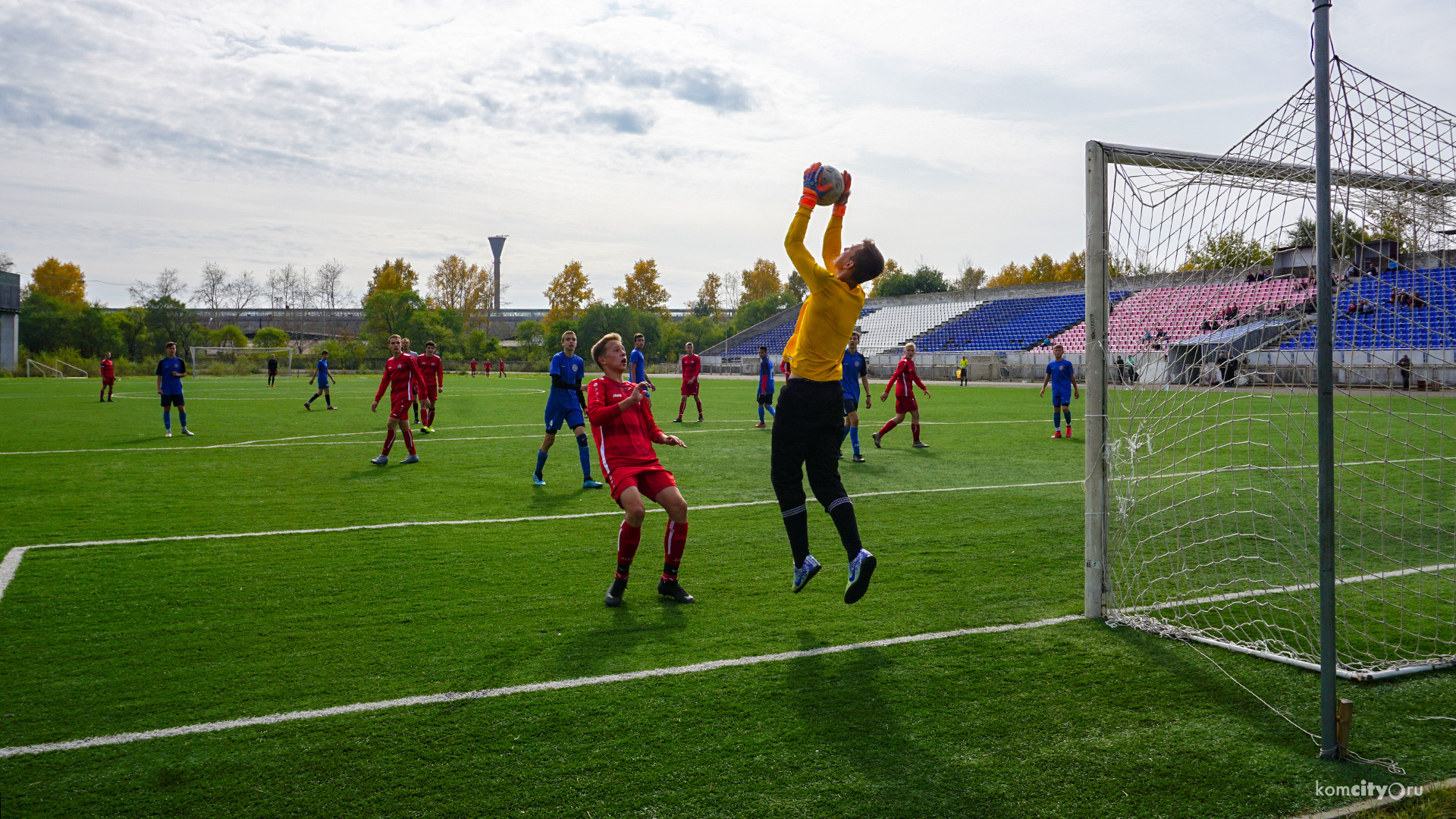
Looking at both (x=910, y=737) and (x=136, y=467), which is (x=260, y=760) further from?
(x=136, y=467)

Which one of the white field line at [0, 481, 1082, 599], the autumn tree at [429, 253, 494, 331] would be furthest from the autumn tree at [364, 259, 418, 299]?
the white field line at [0, 481, 1082, 599]

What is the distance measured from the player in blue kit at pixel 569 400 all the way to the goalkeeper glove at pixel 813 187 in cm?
A: 610

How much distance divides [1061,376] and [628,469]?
13.7 meters

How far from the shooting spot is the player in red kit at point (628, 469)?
5.34 m

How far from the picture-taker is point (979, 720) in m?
3.70

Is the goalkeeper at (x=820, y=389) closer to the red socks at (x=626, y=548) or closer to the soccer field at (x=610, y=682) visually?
the soccer field at (x=610, y=682)

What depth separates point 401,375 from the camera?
41.6ft

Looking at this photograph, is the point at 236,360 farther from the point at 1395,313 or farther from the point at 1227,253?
the point at 1395,313

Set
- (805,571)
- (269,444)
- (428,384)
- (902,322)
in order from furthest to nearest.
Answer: (902,322) → (428,384) → (269,444) → (805,571)

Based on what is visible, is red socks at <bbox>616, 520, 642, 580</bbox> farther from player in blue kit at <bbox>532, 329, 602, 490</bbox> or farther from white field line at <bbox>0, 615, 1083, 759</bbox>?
player in blue kit at <bbox>532, 329, 602, 490</bbox>

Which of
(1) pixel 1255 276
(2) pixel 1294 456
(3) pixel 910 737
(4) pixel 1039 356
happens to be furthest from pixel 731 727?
(4) pixel 1039 356

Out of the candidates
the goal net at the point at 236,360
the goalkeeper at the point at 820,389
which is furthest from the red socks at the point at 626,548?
the goal net at the point at 236,360

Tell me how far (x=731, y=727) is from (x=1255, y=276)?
14.2ft

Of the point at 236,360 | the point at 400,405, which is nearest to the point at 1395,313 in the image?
the point at 400,405
